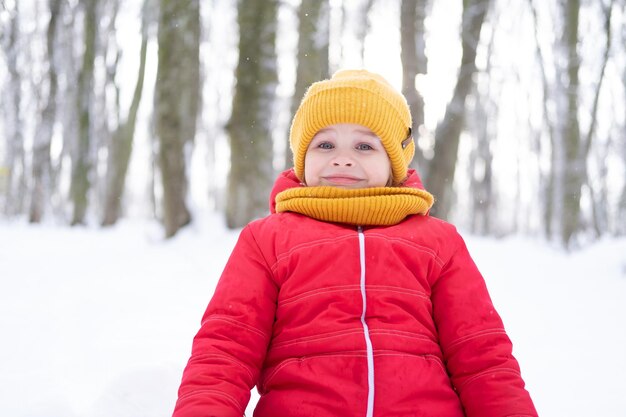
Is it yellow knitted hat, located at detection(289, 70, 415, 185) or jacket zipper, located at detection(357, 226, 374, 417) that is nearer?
jacket zipper, located at detection(357, 226, 374, 417)

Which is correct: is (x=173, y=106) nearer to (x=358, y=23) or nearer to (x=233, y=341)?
(x=233, y=341)

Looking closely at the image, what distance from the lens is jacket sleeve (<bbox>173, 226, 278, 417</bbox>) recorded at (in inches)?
53.8

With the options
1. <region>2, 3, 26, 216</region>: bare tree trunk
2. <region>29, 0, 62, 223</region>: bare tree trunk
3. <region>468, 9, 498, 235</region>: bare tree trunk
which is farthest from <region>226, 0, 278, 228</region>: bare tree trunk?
<region>2, 3, 26, 216</region>: bare tree trunk

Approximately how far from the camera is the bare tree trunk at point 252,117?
22.0 ft

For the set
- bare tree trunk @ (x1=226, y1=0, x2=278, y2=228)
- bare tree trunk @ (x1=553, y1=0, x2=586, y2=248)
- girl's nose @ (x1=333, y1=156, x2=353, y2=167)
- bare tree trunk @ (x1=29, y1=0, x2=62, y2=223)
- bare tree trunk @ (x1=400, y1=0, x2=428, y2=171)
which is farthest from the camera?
bare tree trunk @ (x1=29, y1=0, x2=62, y2=223)

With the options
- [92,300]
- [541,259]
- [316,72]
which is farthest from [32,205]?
[541,259]

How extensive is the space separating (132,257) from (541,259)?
538 cm

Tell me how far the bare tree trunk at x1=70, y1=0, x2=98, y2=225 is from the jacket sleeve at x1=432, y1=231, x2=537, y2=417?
13.1 metres

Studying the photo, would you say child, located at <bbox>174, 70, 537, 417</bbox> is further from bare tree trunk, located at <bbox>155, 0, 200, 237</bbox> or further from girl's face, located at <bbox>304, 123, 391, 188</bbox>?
bare tree trunk, located at <bbox>155, 0, 200, 237</bbox>

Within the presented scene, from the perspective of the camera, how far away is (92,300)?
13.1ft

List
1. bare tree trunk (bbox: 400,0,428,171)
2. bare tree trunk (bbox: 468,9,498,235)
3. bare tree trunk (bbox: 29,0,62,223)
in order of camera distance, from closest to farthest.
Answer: bare tree trunk (bbox: 400,0,428,171), bare tree trunk (bbox: 29,0,62,223), bare tree trunk (bbox: 468,9,498,235)

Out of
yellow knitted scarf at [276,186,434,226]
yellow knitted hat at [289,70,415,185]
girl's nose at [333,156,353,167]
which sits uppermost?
yellow knitted hat at [289,70,415,185]

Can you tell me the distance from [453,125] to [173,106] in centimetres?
360

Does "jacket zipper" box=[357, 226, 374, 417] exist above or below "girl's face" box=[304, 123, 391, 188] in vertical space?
below
